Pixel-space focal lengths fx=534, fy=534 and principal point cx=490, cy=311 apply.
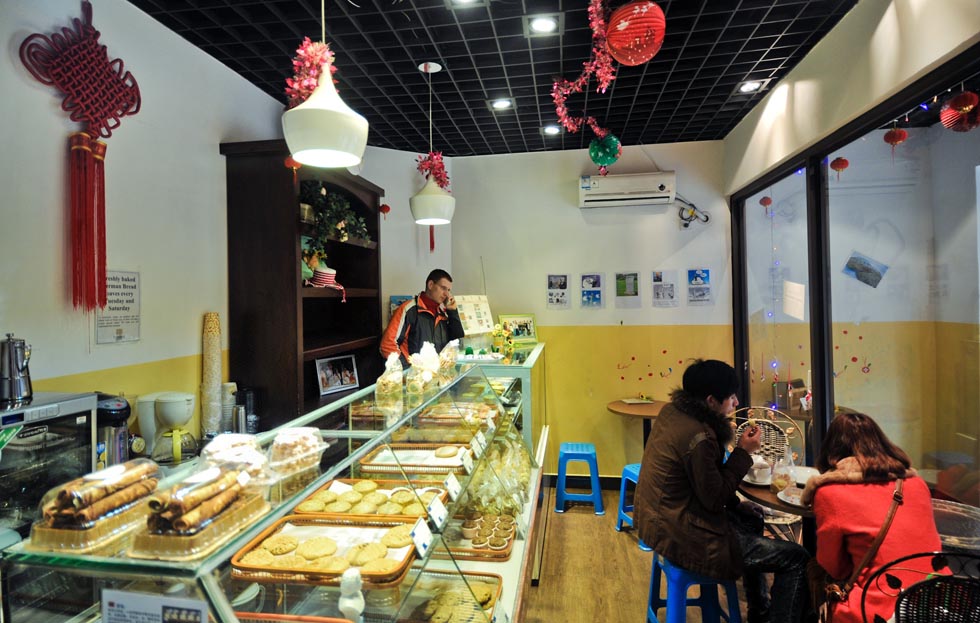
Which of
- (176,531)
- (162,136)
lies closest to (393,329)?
(162,136)

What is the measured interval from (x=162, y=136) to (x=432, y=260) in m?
2.94

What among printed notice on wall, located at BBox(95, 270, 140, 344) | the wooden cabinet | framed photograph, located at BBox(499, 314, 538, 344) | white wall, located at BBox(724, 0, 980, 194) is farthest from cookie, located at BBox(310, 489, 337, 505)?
framed photograph, located at BBox(499, 314, 538, 344)

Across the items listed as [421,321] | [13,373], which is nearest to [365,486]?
[13,373]

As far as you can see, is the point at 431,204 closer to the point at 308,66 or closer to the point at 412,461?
the point at 308,66

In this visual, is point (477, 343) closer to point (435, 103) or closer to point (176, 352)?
point (435, 103)

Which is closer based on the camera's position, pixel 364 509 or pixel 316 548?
pixel 316 548

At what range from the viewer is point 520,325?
5.38 meters

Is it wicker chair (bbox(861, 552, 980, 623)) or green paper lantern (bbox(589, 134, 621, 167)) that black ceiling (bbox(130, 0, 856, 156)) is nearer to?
green paper lantern (bbox(589, 134, 621, 167))

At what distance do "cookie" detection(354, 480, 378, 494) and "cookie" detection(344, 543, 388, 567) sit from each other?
36cm

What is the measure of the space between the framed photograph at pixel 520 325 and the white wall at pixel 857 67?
94.3 inches

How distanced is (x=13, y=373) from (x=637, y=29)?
9.16 feet

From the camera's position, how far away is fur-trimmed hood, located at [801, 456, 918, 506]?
6.98ft

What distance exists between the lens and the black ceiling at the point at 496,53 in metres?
2.83

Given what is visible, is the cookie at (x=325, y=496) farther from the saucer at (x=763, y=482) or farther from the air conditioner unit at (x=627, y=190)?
the air conditioner unit at (x=627, y=190)
